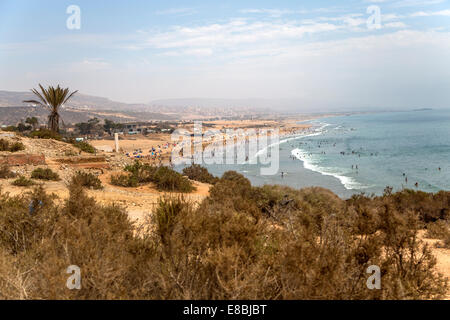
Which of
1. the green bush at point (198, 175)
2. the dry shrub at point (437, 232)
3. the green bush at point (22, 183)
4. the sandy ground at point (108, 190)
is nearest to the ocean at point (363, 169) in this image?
the green bush at point (198, 175)

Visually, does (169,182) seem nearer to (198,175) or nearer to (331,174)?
(198,175)

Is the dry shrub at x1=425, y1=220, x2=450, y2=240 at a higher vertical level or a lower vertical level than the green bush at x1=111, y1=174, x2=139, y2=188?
lower

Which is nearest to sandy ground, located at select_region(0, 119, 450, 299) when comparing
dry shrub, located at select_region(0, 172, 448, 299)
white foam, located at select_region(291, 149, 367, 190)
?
dry shrub, located at select_region(0, 172, 448, 299)

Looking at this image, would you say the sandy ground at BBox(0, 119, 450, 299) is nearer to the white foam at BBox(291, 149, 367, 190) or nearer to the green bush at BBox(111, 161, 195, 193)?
the green bush at BBox(111, 161, 195, 193)

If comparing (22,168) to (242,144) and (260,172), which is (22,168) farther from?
(242,144)

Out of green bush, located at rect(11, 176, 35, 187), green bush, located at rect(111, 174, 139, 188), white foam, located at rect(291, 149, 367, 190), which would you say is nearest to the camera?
green bush, located at rect(11, 176, 35, 187)

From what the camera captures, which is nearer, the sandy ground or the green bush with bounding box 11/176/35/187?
the sandy ground

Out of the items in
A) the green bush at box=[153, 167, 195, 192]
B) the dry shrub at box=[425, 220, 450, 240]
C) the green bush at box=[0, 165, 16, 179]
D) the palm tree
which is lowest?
the dry shrub at box=[425, 220, 450, 240]

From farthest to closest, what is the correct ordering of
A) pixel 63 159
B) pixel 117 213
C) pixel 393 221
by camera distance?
pixel 63 159 < pixel 117 213 < pixel 393 221
